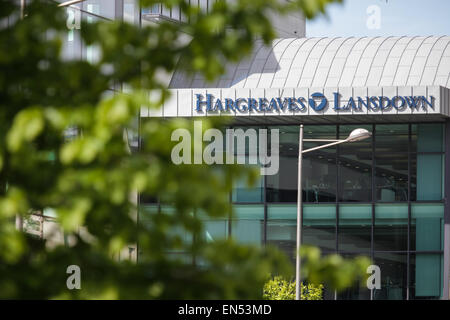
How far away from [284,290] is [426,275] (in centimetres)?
772

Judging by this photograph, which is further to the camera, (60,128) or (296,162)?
(296,162)

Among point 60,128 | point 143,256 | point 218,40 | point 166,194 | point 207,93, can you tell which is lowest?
point 143,256

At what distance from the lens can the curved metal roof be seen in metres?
35.6

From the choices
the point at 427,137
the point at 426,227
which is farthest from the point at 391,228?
the point at 427,137

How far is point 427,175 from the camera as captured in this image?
34938mm

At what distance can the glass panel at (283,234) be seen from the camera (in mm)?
35812

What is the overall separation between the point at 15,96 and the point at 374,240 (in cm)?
3163

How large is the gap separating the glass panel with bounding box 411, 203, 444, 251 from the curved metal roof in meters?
4.88

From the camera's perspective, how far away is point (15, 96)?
4.61 m

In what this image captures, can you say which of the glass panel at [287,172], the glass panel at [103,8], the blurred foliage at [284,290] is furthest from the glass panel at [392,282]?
the glass panel at [103,8]

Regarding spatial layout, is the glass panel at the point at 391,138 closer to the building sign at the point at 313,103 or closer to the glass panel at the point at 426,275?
the building sign at the point at 313,103

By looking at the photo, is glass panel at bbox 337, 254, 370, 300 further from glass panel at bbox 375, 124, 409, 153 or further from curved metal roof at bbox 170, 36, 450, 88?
curved metal roof at bbox 170, 36, 450, 88
